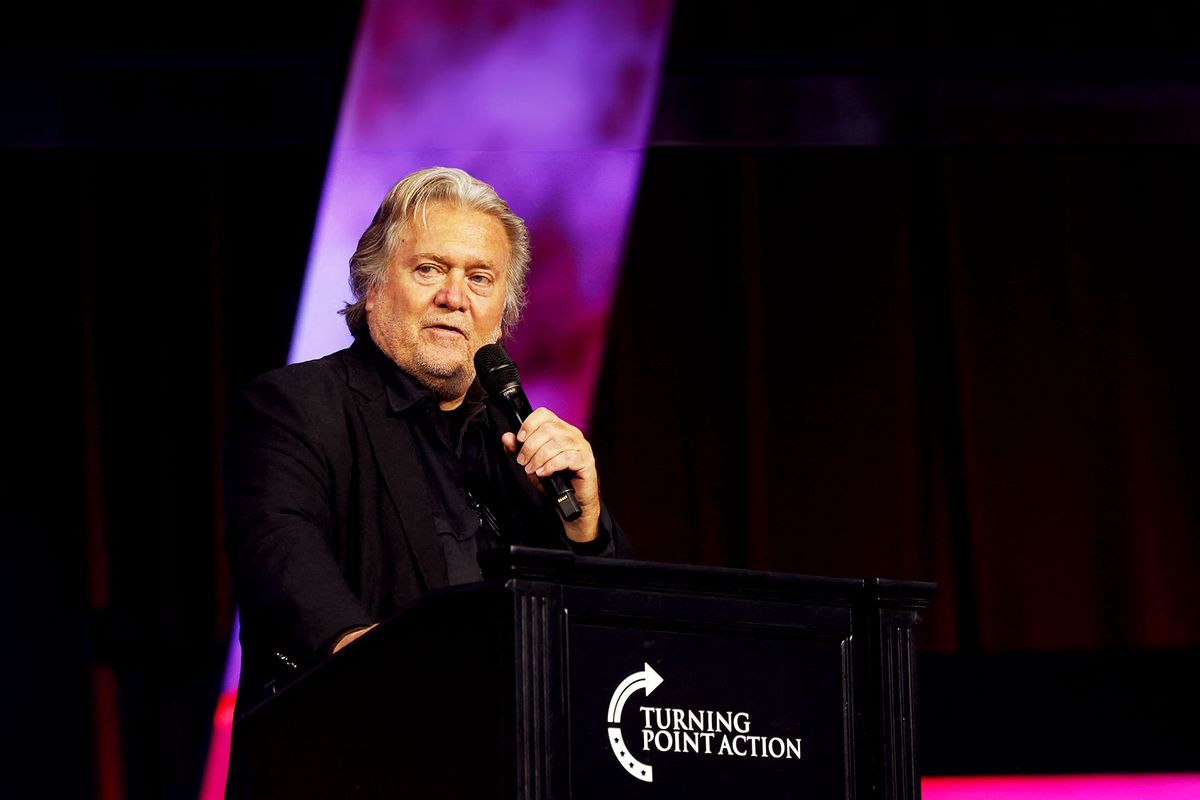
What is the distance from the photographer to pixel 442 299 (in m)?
2.12

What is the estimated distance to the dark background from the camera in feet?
10.8

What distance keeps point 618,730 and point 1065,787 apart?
2.33 metres

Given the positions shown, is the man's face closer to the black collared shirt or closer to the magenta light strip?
the black collared shirt

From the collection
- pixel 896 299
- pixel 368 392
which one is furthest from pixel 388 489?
pixel 896 299

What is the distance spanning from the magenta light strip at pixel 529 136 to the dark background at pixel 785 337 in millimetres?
62

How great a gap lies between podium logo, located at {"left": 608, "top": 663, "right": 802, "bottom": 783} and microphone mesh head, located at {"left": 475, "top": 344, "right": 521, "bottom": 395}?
0.59 metres

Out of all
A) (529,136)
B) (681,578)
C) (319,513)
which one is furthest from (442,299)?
(529,136)

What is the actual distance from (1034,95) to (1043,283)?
440 mm

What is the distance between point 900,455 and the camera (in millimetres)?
3504

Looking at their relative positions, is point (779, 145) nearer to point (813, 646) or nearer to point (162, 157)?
point (162, 157)

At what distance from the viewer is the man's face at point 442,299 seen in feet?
6.90

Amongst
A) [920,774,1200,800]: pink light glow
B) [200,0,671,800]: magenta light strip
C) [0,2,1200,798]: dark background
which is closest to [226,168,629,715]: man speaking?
[200,0,671,800]: magenta light strip

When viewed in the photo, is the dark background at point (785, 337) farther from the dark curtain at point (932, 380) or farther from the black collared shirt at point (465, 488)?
the black collared shirt at point (465, 488)

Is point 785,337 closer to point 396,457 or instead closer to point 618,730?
point 396,457
